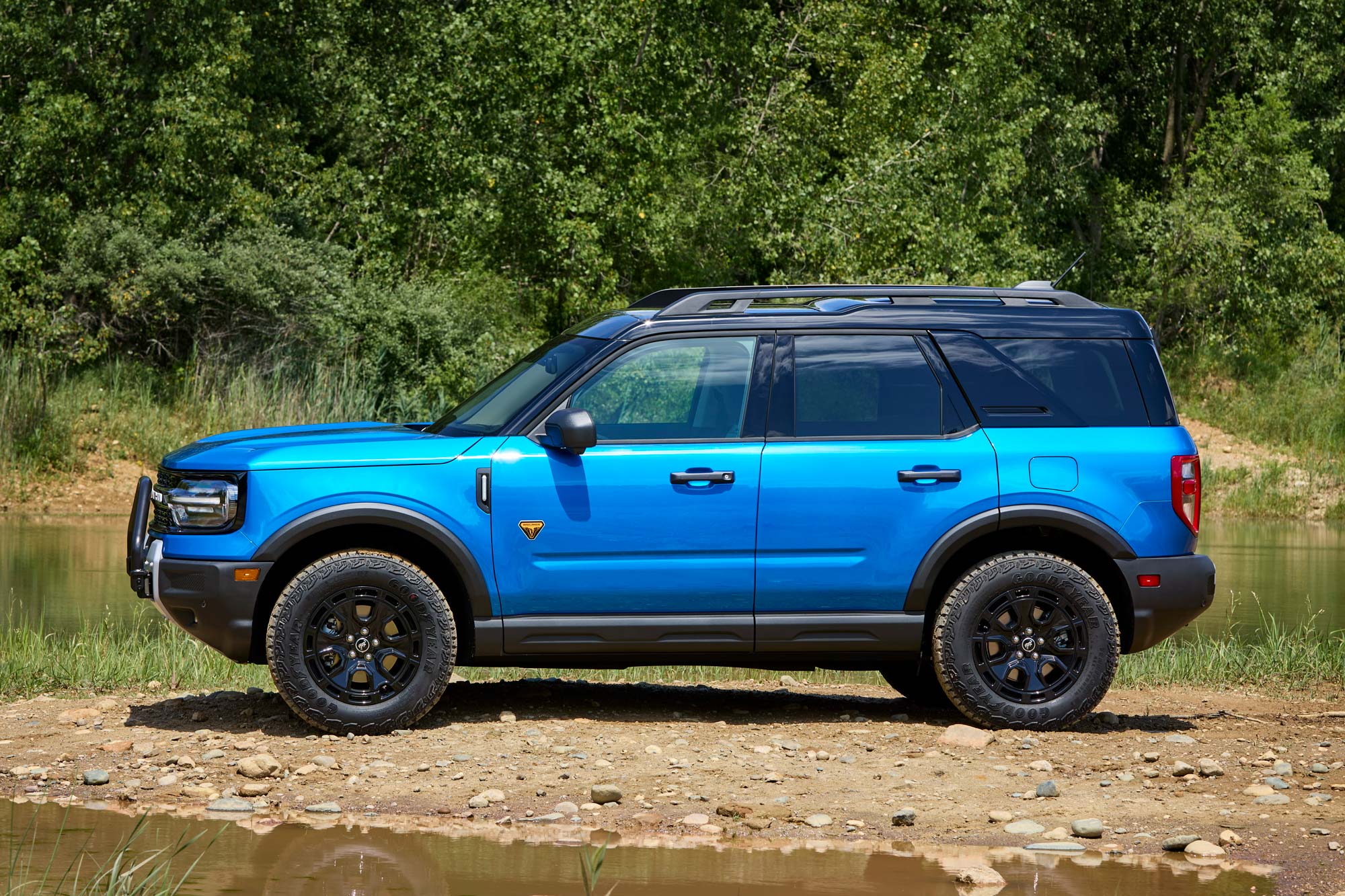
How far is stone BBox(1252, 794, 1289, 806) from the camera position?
6.60m

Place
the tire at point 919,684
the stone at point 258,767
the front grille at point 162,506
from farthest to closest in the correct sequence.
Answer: the tire at point 919,684, the front grille at point 162,506, the stone at point 258,767

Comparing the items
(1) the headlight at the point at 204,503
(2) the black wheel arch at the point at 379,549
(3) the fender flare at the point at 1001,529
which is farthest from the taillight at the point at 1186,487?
(1) the headlight at the point at 204,503

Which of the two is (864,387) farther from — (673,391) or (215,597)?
(215,597)

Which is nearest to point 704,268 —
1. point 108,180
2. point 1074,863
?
point 108,180

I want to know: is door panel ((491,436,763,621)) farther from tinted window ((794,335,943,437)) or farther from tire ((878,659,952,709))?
tire ((878,659,952,709))

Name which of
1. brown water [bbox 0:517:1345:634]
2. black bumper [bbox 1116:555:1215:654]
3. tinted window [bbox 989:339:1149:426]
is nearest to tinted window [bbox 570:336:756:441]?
tinted window [bbox 989:339:1149:426]

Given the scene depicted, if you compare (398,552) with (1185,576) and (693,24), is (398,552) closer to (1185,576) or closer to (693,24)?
(1185,576)

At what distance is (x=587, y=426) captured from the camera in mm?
7176

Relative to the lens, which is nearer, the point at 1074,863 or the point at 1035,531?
the point at 1074,863

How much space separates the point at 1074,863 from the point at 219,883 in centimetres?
297

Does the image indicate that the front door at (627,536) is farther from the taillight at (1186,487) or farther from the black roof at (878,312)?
the taillight at (1186,487)

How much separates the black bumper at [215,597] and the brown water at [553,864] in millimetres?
1317

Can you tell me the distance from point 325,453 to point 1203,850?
13.4 feet

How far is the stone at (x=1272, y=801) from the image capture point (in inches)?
260
